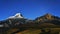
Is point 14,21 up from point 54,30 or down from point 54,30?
up

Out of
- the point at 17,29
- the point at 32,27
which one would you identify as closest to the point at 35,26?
the point at 32,27

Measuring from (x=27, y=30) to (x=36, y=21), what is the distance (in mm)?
276

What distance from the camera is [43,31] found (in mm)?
3338

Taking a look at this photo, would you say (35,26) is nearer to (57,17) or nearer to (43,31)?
(43,31)

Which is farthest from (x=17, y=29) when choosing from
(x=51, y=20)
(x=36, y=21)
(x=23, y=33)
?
(x=51, y=20)

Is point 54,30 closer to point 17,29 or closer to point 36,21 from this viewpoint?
point 36,21

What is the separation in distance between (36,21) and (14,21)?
1.47 ft

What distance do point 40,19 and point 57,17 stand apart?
33 cm

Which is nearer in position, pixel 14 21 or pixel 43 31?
pixel 43 31

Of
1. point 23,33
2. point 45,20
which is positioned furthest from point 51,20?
point 23,33

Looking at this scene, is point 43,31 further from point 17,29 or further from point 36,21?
point 17,29

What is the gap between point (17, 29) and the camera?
340 centimetres

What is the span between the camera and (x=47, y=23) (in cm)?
339

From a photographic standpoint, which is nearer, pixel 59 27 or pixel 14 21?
pixel 59 27
